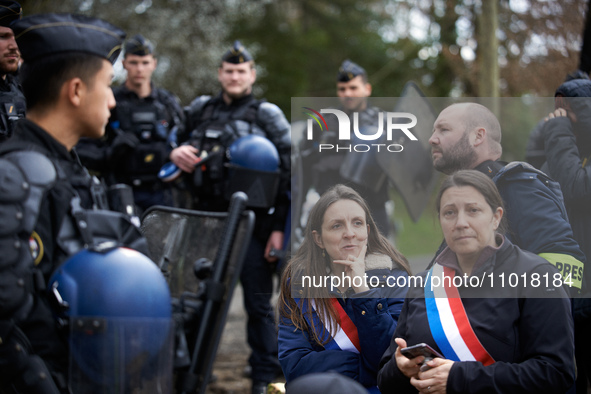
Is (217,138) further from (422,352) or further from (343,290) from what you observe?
(422,352)

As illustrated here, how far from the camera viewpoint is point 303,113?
287 centimetres

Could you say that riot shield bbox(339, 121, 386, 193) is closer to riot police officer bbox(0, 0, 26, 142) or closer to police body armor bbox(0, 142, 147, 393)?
police body armor bbox(0, 142, 147, 393)

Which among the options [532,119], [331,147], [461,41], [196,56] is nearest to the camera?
[331,147]

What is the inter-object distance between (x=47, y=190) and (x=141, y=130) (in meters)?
4.19

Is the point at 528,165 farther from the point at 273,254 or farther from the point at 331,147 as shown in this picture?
the point at 273,254

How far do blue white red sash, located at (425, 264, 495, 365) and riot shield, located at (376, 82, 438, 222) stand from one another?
1.56ft

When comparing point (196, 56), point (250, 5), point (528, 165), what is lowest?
point (528, 165)

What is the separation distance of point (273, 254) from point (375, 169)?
214 cm

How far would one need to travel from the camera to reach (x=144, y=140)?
20.2 feet

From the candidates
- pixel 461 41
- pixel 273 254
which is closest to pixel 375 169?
pixel 273 254

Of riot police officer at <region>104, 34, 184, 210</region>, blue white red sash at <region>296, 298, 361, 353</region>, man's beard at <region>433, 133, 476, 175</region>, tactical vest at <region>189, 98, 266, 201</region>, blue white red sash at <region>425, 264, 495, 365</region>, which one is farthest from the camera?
riot police officer at <region>104, 34, 184, 210</region>

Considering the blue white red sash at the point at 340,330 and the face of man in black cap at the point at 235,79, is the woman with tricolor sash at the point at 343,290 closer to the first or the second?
the blue white red sash at the point at 340,330

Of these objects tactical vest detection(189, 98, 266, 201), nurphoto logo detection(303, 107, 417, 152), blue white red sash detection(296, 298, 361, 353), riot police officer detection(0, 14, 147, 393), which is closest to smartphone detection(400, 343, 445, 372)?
blue white red sash detection(296, 298, 361, 353)

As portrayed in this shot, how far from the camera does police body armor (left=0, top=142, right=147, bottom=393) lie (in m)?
1.92
